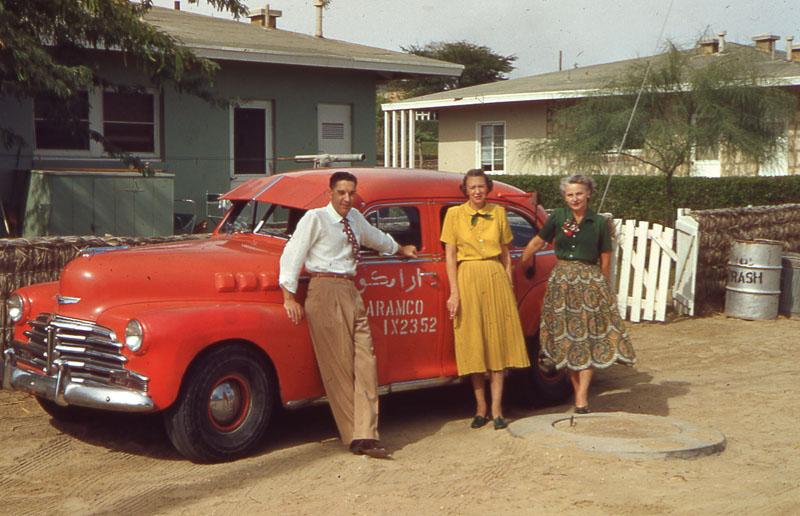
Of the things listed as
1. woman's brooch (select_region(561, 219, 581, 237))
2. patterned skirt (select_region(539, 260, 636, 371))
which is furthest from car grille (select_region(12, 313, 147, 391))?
woman's brooch (select_region(561, 219, 581, 237))

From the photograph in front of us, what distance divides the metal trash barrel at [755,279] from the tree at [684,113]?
7519 mm

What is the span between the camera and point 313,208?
732 cm

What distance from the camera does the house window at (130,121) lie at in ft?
51.9

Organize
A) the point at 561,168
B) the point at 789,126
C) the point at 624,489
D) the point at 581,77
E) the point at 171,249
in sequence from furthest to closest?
1. the point at 581,77
2. the point at 561,168
3. the point at 789,126
4. the point at 171,249
5. the point at 624,489

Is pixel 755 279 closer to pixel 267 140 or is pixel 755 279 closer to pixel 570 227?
pixel 570 227

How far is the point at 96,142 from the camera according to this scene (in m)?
15.0

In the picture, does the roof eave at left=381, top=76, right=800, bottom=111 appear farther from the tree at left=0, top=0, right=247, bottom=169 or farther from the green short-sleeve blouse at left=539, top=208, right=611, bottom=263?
the green short-sleeve blouse at left=539, top=208, right=611, bottom=263

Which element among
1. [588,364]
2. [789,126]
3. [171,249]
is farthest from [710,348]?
[789,126]

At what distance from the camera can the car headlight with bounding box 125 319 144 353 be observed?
20.4ft

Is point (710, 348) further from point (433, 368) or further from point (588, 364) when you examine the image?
point (433, 368)

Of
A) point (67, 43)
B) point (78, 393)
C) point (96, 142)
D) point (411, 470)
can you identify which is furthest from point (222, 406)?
point (96, 142)

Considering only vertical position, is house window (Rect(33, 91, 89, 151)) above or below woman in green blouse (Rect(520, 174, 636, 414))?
above

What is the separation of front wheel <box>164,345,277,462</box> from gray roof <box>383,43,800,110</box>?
1647 cm

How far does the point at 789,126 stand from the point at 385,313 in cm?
1826
